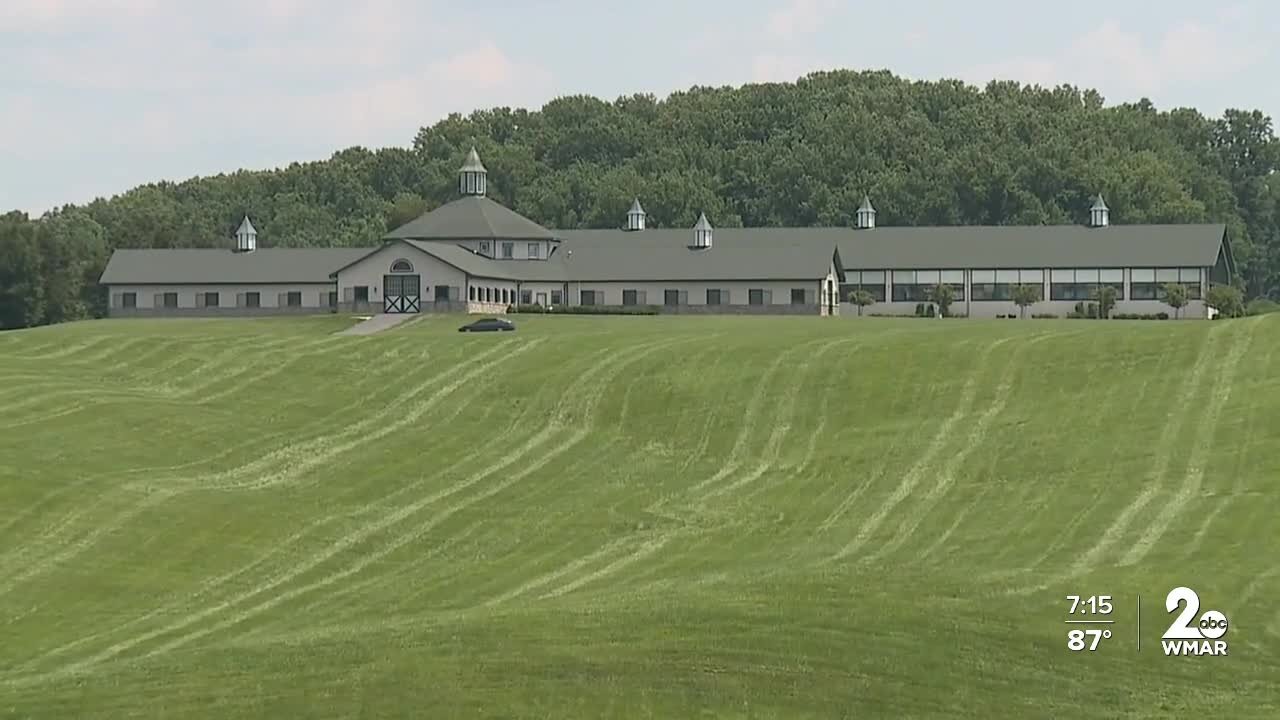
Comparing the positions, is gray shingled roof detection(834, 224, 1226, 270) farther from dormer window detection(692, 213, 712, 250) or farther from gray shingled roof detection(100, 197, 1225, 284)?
dormer window detection(692, 213, 712, 250)

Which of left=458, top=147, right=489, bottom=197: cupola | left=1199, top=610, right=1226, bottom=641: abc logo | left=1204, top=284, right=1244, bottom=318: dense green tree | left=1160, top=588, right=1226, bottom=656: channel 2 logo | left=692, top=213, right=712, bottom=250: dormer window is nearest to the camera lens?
left=1160, top=588, right=1226, bottom=656: channel 2 logo

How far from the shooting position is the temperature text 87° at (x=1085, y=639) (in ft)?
126

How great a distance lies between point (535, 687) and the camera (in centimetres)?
3688

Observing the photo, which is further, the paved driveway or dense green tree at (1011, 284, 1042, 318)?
dense green tree at (1011, 284, 1042, 318)

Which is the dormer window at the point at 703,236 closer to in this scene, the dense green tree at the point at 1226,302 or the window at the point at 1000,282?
the window at the point at 1000,282

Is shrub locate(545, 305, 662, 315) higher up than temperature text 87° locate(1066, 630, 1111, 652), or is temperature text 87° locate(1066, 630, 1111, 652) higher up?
shrub locate(545, 305, 662, 315)

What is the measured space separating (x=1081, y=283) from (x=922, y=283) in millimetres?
9859

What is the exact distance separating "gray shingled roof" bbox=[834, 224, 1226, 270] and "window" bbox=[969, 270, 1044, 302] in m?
0.46

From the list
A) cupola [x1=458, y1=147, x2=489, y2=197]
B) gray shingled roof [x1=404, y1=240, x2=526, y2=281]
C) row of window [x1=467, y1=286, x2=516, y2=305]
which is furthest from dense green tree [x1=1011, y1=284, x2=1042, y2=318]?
cupola [x1=458, y1=147, x2=489, y2=197]

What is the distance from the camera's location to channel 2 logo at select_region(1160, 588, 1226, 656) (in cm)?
3806

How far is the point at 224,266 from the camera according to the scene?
127 meters

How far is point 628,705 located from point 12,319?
326ft

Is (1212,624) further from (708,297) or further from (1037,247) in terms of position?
(1037,247)

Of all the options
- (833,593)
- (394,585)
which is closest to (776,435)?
(394,585)
